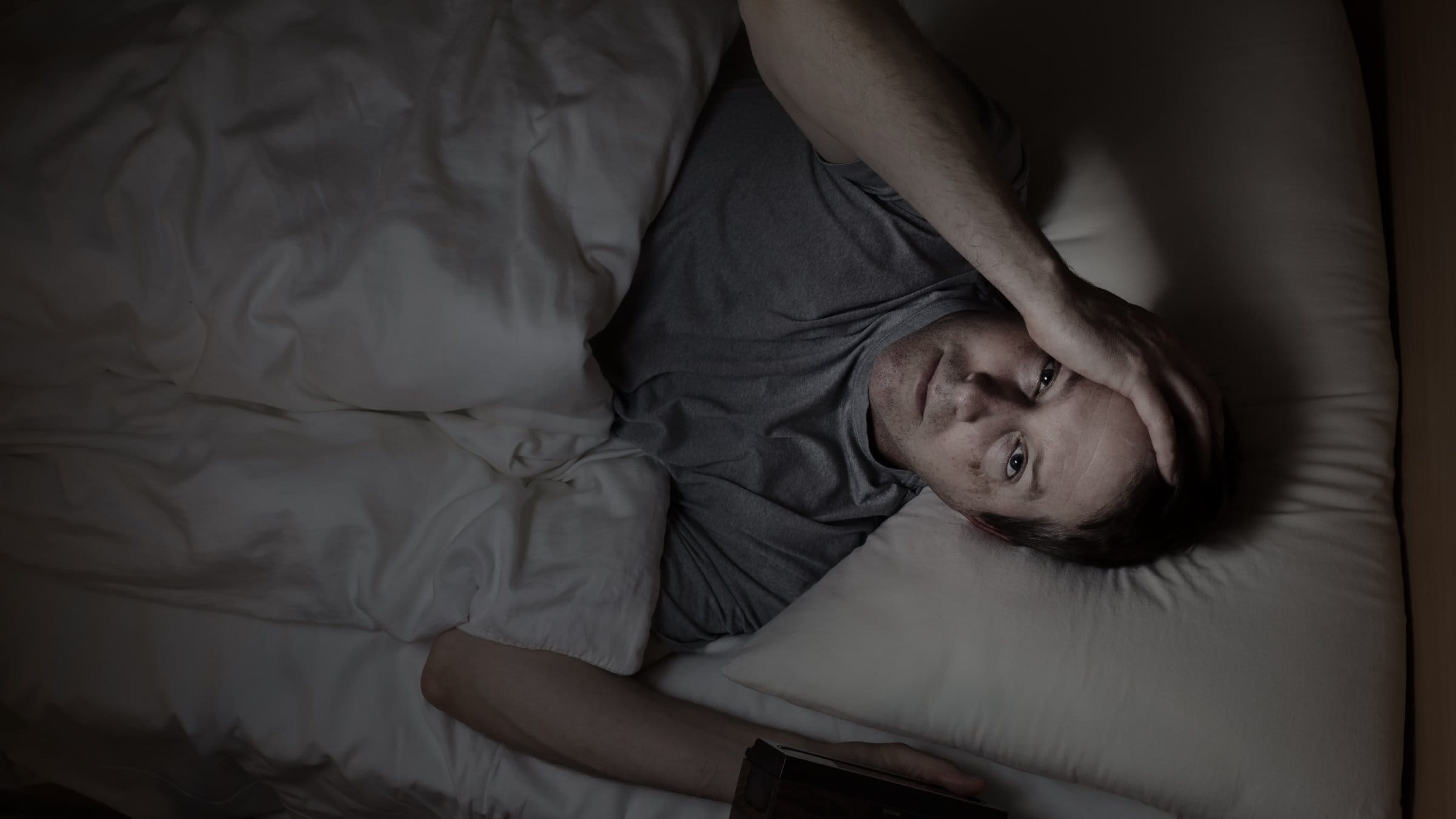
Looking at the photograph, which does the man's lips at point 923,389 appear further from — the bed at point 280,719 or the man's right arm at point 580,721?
the man's right arm at point 580,721

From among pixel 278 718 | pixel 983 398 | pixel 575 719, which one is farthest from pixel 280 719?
pixel 983 398

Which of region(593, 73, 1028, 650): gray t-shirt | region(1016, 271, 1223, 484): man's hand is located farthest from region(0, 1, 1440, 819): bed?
→ region(1016, 271, 1223, 484): man's hand

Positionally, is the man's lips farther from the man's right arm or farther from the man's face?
the man's right arm

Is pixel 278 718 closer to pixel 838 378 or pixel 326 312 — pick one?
pixel 326 312

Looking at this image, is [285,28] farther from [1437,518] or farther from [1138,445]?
[1437,518]

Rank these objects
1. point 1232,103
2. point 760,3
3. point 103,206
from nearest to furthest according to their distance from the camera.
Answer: point 760,3
point 103,206
point 1232,103

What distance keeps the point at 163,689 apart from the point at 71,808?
0.30 metres

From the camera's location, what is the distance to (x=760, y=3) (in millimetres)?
911

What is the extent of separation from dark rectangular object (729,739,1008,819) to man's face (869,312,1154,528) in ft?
1.10

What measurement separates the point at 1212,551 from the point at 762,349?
1.84 ft

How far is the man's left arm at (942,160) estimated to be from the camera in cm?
88

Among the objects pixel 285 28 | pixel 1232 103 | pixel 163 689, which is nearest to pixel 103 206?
pixel 285 28

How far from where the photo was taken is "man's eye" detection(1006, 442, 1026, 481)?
1041 mm

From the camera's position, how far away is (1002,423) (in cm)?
104
